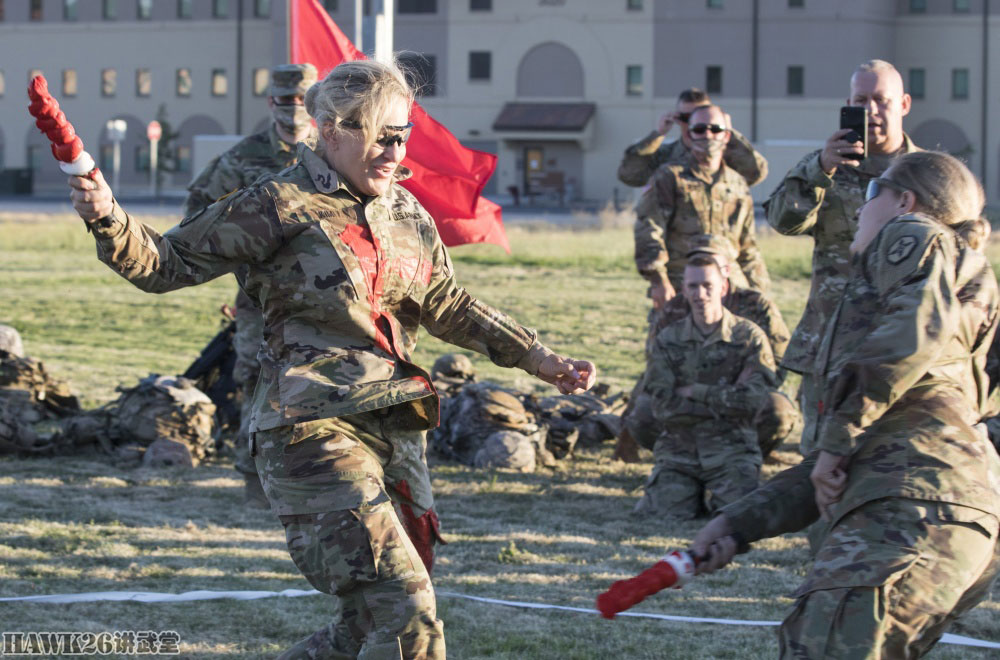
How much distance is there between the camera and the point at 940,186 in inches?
Result: 145


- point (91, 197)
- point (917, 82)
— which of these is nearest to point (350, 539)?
point (91, 197)

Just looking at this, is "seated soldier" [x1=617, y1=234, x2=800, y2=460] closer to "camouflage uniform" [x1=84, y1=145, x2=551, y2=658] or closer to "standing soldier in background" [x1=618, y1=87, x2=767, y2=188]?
"standing soldier in background" [x1=618, y1=87, x2=767, y2=188]

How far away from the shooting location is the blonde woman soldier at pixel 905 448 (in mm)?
3359

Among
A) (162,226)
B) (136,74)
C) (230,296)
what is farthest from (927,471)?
(136,74)

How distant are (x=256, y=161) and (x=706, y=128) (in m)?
2.93

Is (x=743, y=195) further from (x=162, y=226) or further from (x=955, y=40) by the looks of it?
(x=955, y=40)

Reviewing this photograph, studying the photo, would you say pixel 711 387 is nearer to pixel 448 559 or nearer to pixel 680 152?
pixel 448 559

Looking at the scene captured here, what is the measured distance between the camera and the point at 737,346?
7.76m

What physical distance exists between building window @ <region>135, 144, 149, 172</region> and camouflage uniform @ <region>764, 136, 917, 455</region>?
6320 cm

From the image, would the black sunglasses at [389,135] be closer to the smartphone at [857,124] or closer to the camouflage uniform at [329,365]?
the camouflage uniform at [329,365]

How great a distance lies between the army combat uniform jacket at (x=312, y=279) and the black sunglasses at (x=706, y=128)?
487cm

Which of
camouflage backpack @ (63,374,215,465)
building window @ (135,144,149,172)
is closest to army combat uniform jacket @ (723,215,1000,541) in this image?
camouflage backpack @ (63,374,215,465)

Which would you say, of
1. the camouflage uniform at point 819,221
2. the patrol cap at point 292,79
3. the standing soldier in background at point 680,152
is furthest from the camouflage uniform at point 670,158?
the camouflage uniform at point 819,221

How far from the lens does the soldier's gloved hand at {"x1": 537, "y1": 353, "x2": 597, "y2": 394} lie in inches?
171
